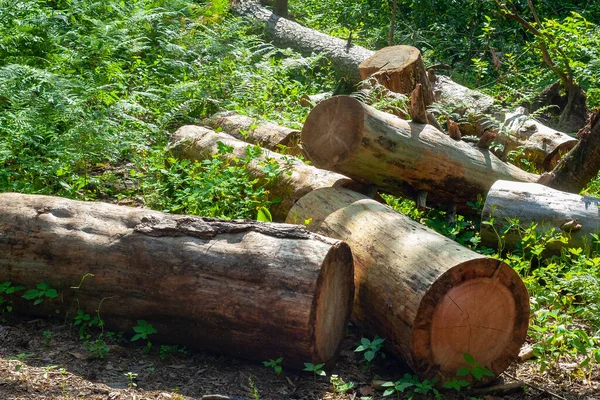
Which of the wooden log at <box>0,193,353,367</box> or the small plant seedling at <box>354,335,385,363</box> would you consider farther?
the small plant seedling at <box>354,335,385,363</box>

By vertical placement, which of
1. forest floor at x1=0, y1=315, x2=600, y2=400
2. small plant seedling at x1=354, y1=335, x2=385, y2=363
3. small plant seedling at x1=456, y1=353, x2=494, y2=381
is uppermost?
small plant seedling at x1=456, y1=353, x2=494, y2=381

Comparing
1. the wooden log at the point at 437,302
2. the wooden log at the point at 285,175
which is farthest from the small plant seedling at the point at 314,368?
the wooden log at the point at 285,175

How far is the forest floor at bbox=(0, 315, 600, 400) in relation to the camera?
4.06m

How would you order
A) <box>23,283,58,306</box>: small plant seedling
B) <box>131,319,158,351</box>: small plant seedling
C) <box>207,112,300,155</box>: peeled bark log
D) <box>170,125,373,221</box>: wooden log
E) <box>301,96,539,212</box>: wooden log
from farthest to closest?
<box>207,112,300,155</box>: peeled bark log < <box>170,125,373,221</box>: wooden log < <box>301,96,539,212</box>: wooden log < <box>23,283,58,306</box>: small plant seedling < <box>131,319,158,351</box>: small plant seedling

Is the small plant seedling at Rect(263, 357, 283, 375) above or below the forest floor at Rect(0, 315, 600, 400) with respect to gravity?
above

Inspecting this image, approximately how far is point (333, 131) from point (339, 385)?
2434mm

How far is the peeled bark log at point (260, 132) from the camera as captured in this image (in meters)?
7.44

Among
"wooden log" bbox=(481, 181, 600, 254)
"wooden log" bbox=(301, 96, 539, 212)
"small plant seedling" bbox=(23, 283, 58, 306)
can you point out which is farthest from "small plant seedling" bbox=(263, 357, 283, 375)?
"wooden log" bbox=(481, 181, 600, 254)

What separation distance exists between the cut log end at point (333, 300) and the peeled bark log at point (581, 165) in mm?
3129

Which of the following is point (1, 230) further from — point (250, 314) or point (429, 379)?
point (429, 379)

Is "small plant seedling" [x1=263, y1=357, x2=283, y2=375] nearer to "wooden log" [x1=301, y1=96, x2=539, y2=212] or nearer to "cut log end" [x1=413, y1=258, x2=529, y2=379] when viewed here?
"cut log end" [x1=413, y1=258, x2=529, y2=379]

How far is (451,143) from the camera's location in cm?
636

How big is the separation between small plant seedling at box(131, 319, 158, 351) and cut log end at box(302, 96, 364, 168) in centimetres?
219

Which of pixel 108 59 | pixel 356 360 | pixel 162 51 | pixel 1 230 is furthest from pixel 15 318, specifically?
pixel 162 51
